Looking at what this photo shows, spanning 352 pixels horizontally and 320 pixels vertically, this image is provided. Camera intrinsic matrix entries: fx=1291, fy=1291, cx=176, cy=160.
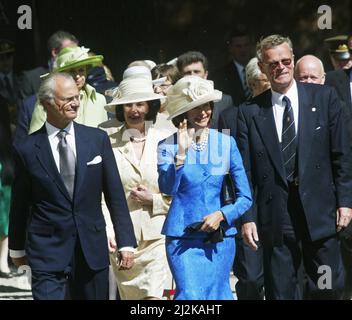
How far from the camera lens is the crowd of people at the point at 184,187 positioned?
790cm

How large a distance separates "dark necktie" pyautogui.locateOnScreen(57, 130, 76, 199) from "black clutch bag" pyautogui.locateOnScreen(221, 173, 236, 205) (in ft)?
3.23

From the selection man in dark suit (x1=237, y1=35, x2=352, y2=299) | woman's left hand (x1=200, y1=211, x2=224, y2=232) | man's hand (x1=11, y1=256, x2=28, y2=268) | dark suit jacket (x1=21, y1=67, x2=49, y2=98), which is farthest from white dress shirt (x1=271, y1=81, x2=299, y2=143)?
dark suit jacket (x1=21, y1=67, x2=49, y2=98)

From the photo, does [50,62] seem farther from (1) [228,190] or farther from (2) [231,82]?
(1) [228,190]

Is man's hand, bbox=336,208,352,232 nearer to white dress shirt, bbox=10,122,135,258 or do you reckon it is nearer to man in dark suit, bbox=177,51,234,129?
white dress shirt, bbox=10,122,135,258

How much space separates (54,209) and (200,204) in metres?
0.95

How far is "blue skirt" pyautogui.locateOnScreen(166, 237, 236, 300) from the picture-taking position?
8086mm

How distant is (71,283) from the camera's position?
7902 millimetres

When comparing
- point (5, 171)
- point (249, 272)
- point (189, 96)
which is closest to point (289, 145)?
point (189, 96)

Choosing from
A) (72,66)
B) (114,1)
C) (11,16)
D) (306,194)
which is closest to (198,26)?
(114,1)

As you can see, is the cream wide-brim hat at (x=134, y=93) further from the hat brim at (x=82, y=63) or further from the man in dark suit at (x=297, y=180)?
the man in dark suit at (x=297, y=180)

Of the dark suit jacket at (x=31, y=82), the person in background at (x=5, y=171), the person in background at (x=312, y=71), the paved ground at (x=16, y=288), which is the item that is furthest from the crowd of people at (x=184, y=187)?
the person in background at (x=5, y=171)

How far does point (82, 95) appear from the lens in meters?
9.70

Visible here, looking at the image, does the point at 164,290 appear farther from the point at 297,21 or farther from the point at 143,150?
the point at 297,21

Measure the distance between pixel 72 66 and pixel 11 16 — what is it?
3585 millimetres
